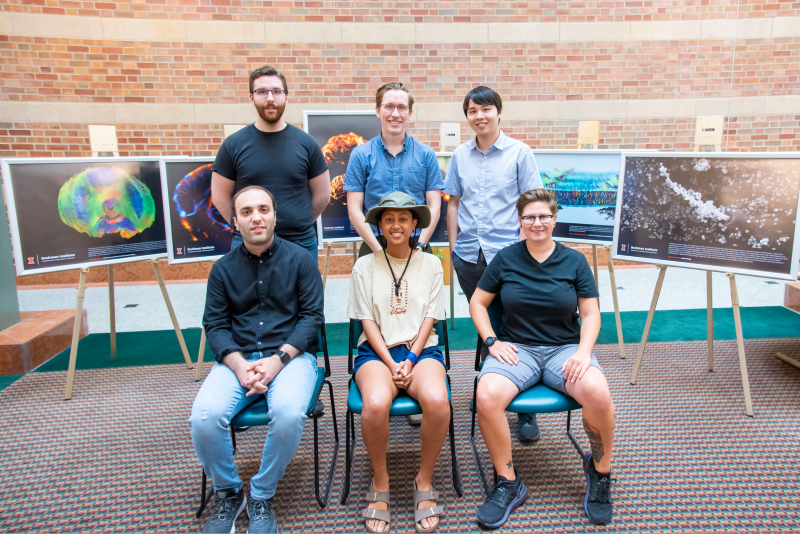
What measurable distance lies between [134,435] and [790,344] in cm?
441

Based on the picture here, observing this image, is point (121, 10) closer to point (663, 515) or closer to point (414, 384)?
point (414, 384)

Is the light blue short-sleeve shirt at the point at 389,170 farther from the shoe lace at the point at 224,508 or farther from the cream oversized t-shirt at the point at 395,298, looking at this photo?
the shoe lace at the point at 224,508

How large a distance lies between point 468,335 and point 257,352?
2.16m

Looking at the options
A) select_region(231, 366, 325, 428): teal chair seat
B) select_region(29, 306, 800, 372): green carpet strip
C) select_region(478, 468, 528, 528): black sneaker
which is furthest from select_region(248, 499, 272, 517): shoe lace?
select_region(29, 306, 800, 372): green carpet strip

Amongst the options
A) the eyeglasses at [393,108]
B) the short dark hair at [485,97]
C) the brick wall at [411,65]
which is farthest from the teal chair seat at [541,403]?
the brick wall at [411,65]

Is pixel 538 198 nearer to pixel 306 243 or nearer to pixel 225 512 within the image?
pixel 306 243

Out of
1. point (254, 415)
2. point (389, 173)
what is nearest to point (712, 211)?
point (389, 173)

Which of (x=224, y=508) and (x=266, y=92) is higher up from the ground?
(x=266, y=92)

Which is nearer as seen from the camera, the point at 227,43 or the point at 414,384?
the point at 414,384

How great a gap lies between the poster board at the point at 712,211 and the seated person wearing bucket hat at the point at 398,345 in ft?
5.02

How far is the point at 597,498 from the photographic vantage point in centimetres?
184

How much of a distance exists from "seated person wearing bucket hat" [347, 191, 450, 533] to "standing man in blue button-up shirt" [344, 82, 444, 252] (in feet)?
1.20

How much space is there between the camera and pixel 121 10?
193 inches

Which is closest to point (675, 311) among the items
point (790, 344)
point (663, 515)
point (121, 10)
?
point (790, 344)
